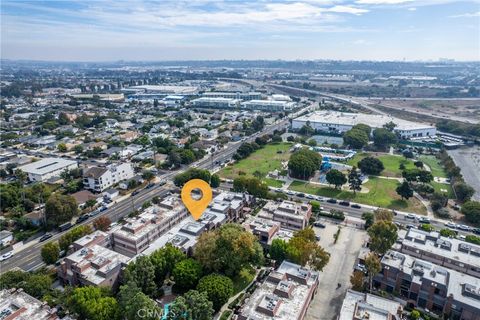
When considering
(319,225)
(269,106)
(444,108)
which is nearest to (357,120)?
(269,106)

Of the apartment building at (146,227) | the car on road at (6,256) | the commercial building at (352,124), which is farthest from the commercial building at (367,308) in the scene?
the commercial building at (352,124)

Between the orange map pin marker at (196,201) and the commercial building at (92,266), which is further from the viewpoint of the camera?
the orange map pin marker at (196,201)

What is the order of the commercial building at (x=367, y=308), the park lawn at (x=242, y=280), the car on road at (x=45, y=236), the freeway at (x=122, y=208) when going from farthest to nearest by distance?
the car on road at (x=45, y=236), the freeway at (x=122, y=208), the park lawn at (x=242, y=280), the commercial building at (x=367, y=308)

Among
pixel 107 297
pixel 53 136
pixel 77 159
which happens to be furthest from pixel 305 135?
pixel 107 297

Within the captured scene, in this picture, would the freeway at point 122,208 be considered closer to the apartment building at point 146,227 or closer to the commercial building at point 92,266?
the commercial building at point 92,266

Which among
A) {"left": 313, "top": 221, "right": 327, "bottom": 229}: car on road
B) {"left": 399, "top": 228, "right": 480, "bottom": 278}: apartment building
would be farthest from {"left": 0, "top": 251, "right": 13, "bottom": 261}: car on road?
{"left": 399, "top": 228, "right": 480, "bottom": 278}: apartment building

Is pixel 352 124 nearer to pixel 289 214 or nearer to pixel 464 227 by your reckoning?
pixel 464 227
